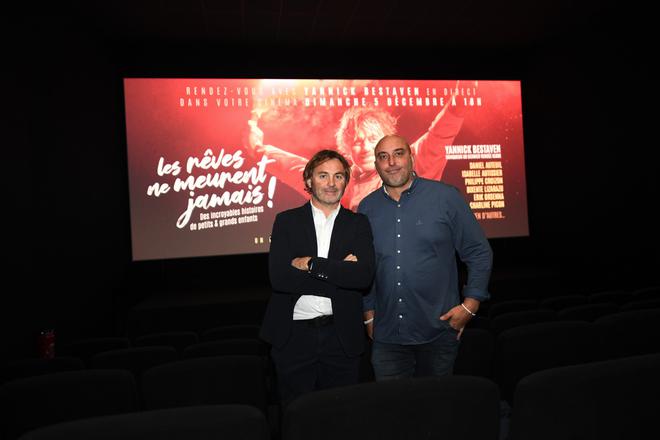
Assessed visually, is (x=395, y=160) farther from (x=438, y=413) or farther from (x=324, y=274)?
(x=438, y=413)

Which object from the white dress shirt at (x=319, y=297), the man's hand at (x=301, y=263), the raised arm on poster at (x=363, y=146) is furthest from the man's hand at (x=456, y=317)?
the raised arm on poster at (x=363, y=146)

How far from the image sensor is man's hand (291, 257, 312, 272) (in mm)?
1824

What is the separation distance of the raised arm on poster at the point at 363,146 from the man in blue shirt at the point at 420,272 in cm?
435

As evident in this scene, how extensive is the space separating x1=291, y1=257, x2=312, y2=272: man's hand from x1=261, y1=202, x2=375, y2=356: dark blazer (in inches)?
0.6

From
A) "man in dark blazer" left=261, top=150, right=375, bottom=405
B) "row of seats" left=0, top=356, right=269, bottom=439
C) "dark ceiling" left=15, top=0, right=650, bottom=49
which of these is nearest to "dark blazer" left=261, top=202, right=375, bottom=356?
"man in dark blazer" left=261, top=150, right=375, bottom=405

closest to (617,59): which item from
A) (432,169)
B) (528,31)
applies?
(528,31)

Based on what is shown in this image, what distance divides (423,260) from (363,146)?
469cm

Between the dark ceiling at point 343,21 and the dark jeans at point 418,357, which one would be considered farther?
the dark ceiling at point 343,21

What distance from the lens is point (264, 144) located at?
20.8ft

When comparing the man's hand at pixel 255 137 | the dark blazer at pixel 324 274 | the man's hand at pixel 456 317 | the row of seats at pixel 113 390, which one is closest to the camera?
the row of seats at pixel 113 390

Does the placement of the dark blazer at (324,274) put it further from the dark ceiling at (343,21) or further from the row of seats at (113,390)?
the dark ceiling at (343,21)

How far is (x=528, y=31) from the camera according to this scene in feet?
22.0

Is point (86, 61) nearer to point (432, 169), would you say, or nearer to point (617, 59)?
point (432, 169)

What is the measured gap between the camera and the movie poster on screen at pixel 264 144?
6.12 metres
